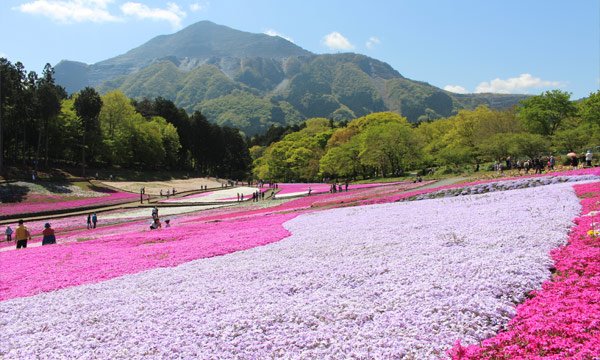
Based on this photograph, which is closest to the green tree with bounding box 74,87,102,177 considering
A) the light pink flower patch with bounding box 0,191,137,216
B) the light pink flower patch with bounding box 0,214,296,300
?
the light pink flower patch with bounding box 0,191,137,216

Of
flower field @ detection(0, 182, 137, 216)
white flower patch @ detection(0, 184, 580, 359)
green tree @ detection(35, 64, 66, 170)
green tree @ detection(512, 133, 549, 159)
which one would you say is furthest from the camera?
green tree @ detection(35, 64, 66, 170)

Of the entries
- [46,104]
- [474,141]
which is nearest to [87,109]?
[46,104]

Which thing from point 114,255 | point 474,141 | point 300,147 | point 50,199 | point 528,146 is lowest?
point 114,255

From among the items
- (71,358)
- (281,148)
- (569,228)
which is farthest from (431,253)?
(281,148)

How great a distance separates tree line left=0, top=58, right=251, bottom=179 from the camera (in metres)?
72.0

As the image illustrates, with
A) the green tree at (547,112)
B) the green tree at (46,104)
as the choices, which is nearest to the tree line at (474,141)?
the green tree at (547,112)

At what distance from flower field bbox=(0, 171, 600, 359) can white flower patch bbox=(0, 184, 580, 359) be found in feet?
0.12

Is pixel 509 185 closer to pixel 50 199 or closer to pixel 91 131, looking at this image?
pixel 50 199

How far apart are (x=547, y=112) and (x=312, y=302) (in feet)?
288

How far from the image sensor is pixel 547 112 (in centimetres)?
8281

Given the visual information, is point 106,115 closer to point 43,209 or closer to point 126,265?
point 43,209

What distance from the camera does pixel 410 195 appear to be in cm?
3525

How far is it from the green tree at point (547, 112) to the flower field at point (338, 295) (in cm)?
7186

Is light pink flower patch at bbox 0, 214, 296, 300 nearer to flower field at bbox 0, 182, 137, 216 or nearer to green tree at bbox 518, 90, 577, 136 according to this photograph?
flower field at bbox 0, 182, 137, 216
